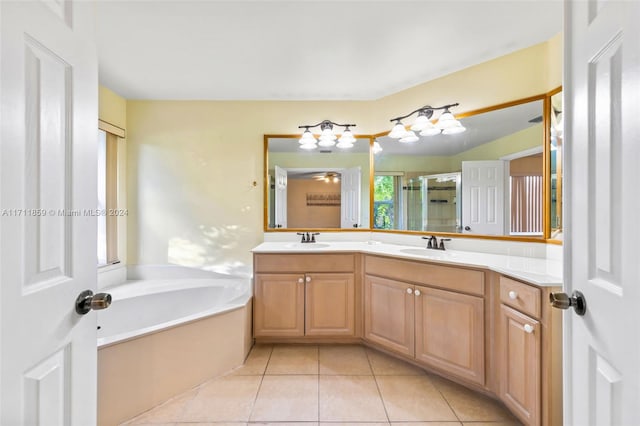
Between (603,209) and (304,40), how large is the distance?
178cm

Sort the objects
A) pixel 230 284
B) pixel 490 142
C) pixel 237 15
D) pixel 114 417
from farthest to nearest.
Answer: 1. pixel 230 284
2. pixel 490 142
3. pixel 237 15
4. pixel 114 417

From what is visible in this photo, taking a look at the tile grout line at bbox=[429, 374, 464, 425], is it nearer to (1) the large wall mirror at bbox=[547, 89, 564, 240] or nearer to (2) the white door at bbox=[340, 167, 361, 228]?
(1) the large wall mirror at bbox=[547, 89, 564, 240]

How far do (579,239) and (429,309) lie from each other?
3.90 feet

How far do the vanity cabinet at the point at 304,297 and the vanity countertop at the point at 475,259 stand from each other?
123 millimetres

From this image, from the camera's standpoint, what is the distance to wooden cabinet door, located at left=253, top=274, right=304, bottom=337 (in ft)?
7.11

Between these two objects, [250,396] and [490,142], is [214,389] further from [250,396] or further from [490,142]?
[490,142]

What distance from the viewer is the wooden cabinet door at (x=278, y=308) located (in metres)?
2.17

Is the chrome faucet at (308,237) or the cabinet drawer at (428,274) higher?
the chrome faucet at (308,237)

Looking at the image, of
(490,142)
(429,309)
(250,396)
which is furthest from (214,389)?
(490,142)

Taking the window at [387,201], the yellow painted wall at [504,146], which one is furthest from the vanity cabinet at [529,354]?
the window at [387,201]

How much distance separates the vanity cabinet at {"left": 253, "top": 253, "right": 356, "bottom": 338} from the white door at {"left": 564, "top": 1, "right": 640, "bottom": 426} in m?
1.48

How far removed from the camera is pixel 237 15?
5.08 feet

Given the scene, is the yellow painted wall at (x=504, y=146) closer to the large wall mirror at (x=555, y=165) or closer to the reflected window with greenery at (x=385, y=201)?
the large wall mirror at (x=555, y=165)

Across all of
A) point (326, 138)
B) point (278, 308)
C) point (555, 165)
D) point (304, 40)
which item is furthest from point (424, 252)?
point (304, 40)
